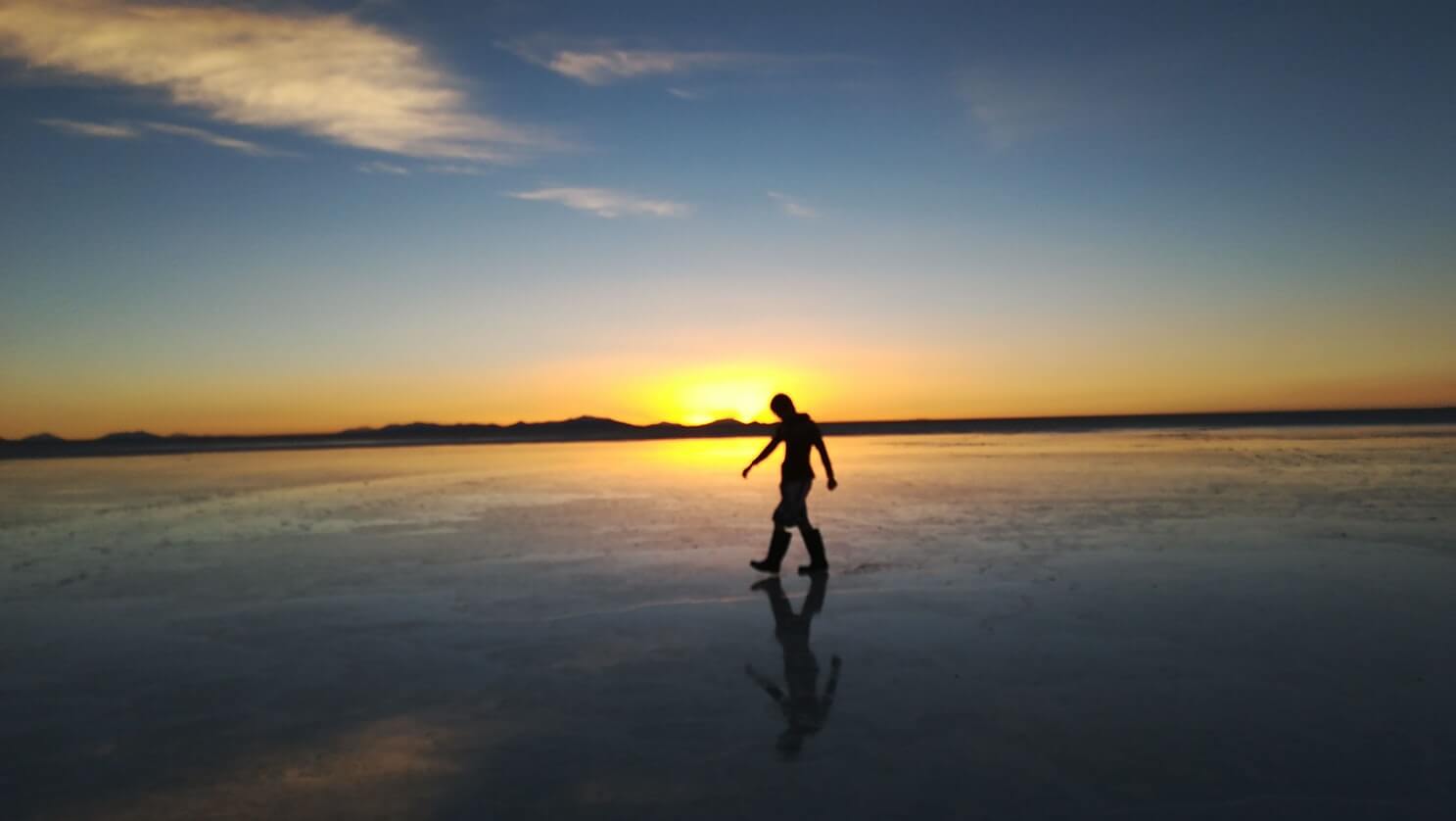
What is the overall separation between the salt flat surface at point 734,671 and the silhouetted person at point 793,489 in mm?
591

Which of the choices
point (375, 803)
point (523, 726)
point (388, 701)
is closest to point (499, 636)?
point (388, 701)

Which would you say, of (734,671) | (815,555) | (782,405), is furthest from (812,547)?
(734,671)

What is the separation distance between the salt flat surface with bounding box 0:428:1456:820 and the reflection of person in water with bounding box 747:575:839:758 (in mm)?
43

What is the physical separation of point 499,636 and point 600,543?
4.95m

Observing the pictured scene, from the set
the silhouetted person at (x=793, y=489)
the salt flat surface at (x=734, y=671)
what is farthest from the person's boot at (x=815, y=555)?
the salt flat surface at (x=734, y=671)

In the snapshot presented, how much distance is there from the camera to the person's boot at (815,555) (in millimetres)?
9922

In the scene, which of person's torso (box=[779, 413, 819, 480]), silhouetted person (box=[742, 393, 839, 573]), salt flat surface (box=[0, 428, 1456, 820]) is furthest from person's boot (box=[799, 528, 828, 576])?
person's torso (box=[779, 413, 819, 480])

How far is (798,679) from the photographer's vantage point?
19.7 ft

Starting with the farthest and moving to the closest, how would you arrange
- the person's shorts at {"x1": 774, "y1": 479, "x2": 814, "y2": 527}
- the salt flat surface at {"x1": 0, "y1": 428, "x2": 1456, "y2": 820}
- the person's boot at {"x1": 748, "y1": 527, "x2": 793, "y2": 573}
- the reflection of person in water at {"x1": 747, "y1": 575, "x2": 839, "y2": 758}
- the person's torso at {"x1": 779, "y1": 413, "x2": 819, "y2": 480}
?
the person's torso at {"x1": 779, "y1": 413, "x2": 819, "y2": 480} < the person's shorts at {"x1": 774, "y1": 479, "x2": 814, "y2": 527} < the person's boot at {"x1": 748, "y1": 527, "x2": 793, "y2": 573} < the reflection of person in water at {"x1": 747, "y1": 575, "x2": 839, "y2": 758} < the salt flat surface at {"x1": 0, "y1": 428, "x2": 1456, "y2": 820}

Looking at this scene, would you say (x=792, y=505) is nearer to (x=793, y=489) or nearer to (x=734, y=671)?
(x=793, y=489)

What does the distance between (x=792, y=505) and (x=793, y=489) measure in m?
0.18

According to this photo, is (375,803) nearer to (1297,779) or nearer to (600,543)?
(1297,779)

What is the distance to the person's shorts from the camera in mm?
10055

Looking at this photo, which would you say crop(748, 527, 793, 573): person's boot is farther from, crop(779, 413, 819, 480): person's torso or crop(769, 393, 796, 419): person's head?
crop(769, 393, 796, 419): person's head
